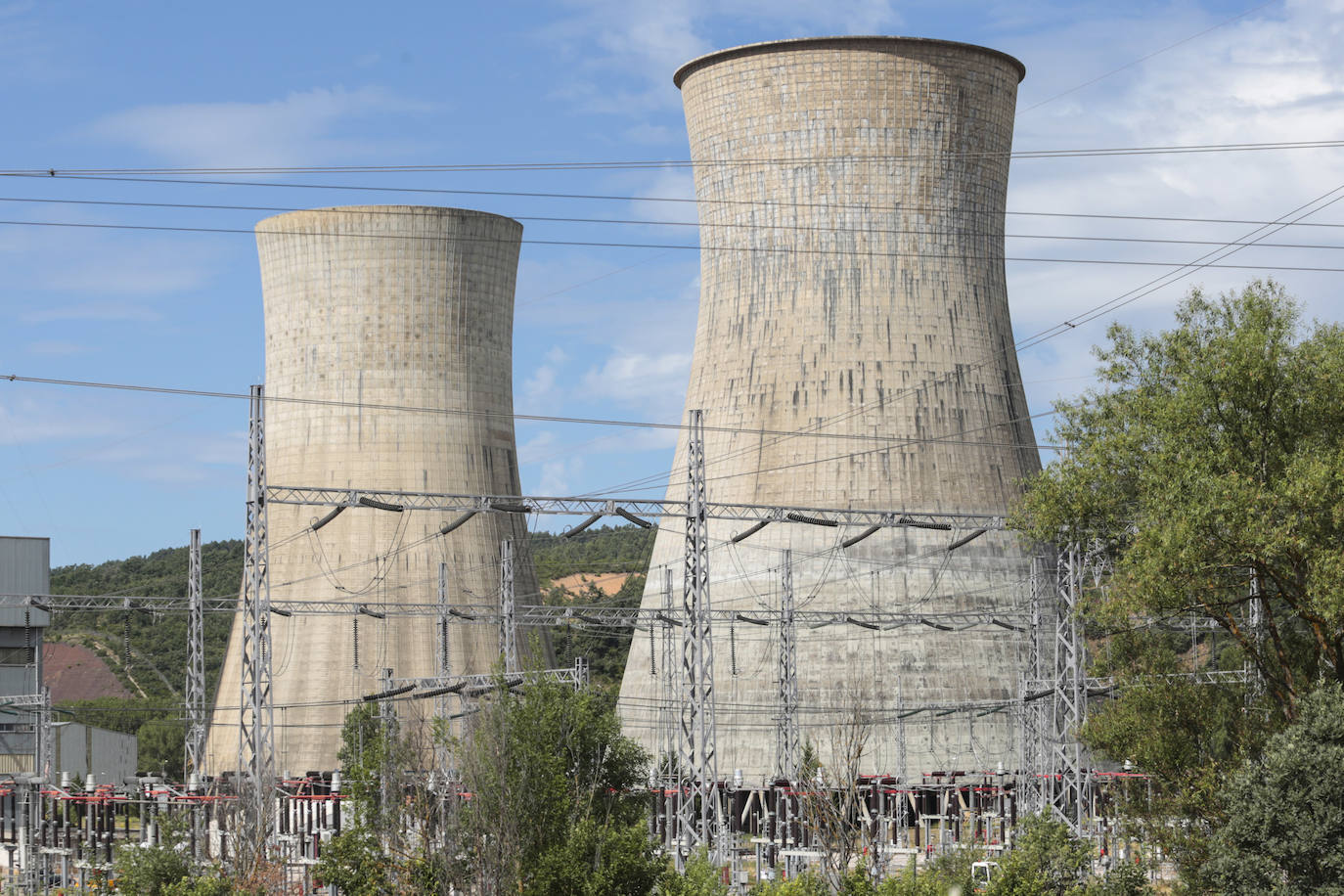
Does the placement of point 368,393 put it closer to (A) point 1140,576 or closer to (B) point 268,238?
(B) point 268,238

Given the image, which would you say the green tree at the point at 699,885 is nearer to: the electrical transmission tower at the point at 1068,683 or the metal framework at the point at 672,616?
the electrical transmission tower at the point at 1068,683

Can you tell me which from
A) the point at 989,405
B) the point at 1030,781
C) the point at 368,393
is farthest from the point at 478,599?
the point at 1030,781

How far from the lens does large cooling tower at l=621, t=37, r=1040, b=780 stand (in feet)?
117

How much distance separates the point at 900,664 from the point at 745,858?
7.34 m

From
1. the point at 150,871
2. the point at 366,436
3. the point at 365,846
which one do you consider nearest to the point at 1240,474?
the point at 365,846

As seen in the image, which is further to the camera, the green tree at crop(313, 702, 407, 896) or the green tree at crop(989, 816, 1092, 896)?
the green tree at crop(313, 702, 407, 896)

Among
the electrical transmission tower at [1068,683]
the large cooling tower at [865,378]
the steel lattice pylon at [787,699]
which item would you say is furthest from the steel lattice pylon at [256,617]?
the large cooling tower at [865,378]

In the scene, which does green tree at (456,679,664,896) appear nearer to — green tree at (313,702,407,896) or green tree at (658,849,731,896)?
green tree at (658,849,731,896)

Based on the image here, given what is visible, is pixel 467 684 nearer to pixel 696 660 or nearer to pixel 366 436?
pixel 366 436

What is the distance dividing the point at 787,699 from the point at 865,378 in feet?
25.9

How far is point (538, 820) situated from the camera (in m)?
17.6

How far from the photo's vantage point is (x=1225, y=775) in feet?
60.2

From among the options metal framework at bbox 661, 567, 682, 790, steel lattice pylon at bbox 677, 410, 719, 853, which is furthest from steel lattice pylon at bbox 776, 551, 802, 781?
steel lattice pylon at bbox 677, 410, 719, 853

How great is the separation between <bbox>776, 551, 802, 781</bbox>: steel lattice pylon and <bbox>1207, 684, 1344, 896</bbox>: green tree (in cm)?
1445
